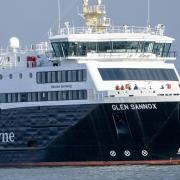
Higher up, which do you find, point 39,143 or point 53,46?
point 53,46

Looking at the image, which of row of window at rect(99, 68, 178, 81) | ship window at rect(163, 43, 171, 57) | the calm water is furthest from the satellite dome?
ship window at rect(163, 43, 171, 57)

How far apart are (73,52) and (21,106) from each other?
4.25 metres

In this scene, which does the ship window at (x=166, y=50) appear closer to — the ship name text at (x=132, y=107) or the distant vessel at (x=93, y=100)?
the distant vessel at (x=93, y=100)

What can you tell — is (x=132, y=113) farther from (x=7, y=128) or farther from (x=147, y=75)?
(x=7, y=128)

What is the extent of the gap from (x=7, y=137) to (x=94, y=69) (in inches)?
277

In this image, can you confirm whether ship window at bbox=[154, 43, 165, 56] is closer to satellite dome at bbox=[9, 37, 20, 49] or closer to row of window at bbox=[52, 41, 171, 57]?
row of window at bbox=[52, 41, 171, 57]

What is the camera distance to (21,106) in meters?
82.9

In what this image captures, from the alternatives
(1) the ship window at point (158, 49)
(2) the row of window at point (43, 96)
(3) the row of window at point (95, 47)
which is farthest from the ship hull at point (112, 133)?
(1) the ship window at point (158, 49)

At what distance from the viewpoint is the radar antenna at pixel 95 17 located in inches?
3276

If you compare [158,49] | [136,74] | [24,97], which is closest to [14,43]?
[24,97]

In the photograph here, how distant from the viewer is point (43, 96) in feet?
269

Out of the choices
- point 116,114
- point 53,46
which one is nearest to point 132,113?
point 116,114

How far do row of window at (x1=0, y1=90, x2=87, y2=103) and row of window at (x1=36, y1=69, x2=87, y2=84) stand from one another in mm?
638

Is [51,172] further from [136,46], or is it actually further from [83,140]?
[136,46]
